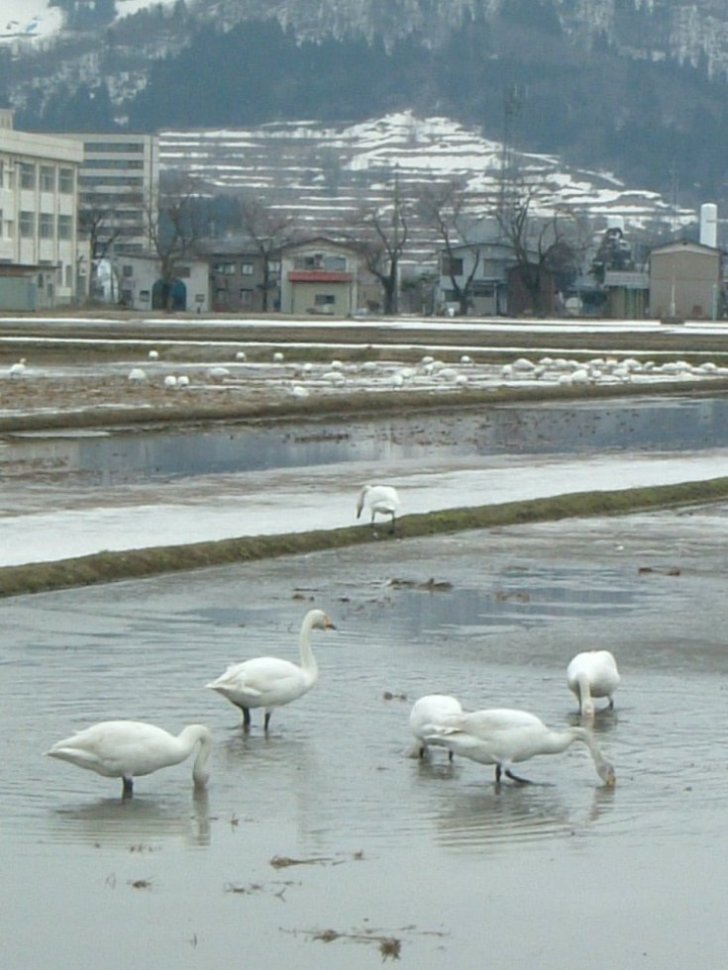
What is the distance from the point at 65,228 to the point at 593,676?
363 ft

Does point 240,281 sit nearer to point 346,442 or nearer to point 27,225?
point 27,225

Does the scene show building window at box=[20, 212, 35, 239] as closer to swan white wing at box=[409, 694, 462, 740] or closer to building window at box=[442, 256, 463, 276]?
building window at box=[442, 256, 463, 276]

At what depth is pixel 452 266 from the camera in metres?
130

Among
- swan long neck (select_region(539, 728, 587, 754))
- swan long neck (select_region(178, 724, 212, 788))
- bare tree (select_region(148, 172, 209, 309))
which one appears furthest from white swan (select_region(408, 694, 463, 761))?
bare tree (select_region(148, 172, 209, 309))

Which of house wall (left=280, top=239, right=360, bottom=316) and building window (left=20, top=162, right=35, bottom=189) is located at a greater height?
building window (left=20, top=162, right=35, bottom=189)

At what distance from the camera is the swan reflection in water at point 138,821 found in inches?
330

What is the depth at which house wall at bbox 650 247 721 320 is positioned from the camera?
119625 millimetres

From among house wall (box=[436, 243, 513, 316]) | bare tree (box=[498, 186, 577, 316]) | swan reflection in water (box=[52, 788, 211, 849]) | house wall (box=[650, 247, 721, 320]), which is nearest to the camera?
swan reflection in water (box=[52, 788, 211, 849])

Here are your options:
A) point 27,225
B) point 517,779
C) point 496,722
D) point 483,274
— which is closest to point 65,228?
point 27,225

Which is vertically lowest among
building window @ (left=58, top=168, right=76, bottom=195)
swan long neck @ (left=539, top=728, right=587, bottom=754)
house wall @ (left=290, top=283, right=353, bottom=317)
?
house wall @ (left=290, top=283, right=353, bottom=317)

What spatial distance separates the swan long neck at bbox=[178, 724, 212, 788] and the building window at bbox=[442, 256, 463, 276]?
12166 cm

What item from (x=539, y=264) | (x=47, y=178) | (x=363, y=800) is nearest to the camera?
(x=363, y=800)

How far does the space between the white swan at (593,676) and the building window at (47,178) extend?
109 meters

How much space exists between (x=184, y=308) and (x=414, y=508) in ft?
359
